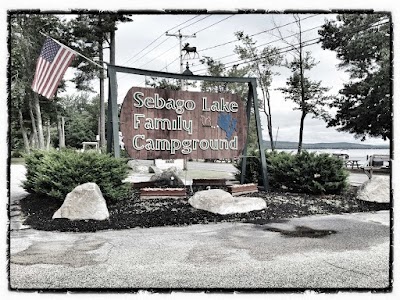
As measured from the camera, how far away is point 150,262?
3.01m

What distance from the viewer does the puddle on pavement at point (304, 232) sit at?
13.3 ft

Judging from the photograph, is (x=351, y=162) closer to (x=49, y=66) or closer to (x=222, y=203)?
(x=222, y=203)

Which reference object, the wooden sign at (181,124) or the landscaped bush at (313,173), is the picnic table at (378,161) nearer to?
the landscaped bush at (313,173)

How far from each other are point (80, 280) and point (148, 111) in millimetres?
4037

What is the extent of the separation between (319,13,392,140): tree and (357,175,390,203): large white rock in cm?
236

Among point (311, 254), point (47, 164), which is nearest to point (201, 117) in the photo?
point (47, 164)

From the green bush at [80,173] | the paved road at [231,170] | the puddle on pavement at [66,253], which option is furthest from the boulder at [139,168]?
the puddle on pavement at [66,253]

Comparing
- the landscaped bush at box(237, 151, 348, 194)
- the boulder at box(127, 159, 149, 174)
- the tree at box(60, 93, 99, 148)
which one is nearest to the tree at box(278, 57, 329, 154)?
Result: the landscaped bush at box(237, 151, 348, 194)

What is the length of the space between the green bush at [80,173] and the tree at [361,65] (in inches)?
123

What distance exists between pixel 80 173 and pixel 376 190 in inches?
192

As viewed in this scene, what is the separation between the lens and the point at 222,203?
17.1 ft

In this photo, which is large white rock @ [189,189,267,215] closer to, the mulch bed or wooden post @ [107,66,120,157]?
the mulch bed

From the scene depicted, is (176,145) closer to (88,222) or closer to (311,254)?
(88,222)

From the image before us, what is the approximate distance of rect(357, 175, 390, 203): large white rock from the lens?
6.23 meters
